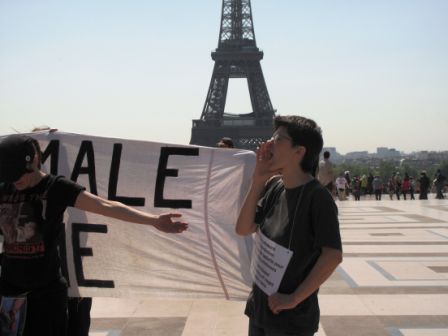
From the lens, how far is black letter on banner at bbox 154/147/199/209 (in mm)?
3455

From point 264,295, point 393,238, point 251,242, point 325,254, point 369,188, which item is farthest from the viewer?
point 369,188

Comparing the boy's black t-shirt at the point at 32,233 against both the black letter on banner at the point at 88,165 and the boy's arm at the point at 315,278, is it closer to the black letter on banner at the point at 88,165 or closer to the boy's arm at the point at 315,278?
the black letter on banner at the point at 88,165

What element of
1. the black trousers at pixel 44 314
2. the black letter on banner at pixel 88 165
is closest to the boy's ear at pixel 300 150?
the black trousers at pixel 44 314

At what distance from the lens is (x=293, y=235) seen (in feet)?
7.67

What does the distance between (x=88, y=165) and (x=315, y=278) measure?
1.72 metres

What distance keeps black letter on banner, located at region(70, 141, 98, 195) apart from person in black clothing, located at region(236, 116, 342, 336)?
1.25 meters

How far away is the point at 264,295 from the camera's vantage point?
244 cm

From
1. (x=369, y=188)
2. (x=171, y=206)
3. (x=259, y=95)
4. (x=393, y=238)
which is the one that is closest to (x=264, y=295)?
(x=171, y=206)

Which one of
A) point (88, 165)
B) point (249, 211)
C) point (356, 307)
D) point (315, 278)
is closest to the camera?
point (315, 278)

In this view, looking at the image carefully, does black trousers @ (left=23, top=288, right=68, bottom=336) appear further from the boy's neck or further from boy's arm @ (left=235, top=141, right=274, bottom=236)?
boy's arm @ (left=235, top=141, right=274, bottom=236)

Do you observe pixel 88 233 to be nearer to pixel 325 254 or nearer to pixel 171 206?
pixel 171 206

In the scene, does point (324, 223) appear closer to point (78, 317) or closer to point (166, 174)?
point (166, 174)

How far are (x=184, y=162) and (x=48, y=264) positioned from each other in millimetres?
1162

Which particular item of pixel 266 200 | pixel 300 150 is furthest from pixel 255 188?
pixel 300 150
